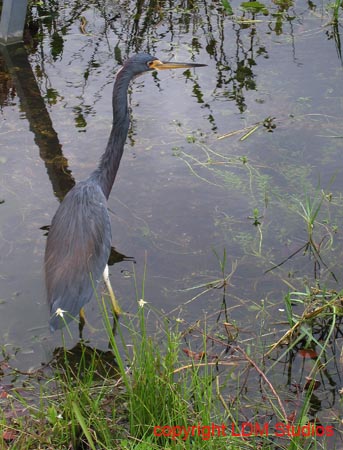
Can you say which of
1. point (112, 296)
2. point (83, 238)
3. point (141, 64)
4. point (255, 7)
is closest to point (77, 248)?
point (83, 238)

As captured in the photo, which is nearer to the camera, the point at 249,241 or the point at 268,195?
the point at 249,241

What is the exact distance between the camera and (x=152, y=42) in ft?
23.1

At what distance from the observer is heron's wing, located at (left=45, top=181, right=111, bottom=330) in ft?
13.5

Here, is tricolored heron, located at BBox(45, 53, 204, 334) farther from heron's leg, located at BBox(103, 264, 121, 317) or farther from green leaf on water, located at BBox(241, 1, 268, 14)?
green leaf on water, located at BBox(241, 1, 268, 14)

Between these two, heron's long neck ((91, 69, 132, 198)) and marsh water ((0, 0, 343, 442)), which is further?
heron's long neck ((91, 69, 132, 198))

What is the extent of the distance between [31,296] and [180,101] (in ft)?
7.71

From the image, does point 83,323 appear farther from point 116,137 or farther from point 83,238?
point 116,137

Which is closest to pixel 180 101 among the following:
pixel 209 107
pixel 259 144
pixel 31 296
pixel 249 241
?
pixel 209 107

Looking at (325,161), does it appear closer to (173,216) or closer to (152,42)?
(173,216)

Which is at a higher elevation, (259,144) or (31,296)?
(259,144)

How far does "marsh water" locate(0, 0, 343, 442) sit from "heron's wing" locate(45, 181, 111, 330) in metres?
0.30

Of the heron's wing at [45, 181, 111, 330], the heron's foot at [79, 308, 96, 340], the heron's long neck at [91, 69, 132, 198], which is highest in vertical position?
the heron's long neck at [91, 69, 132, 198]

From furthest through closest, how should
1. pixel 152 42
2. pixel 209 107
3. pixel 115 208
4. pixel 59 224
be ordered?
1. pixel 152 42
2. pixel 209 107
3. pixel 115 208
4. pixel 59 224

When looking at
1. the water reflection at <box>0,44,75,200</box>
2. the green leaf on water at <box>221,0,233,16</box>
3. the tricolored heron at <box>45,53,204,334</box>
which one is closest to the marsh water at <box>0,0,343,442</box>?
the water reflection at <box>0,44,75,200</box>
